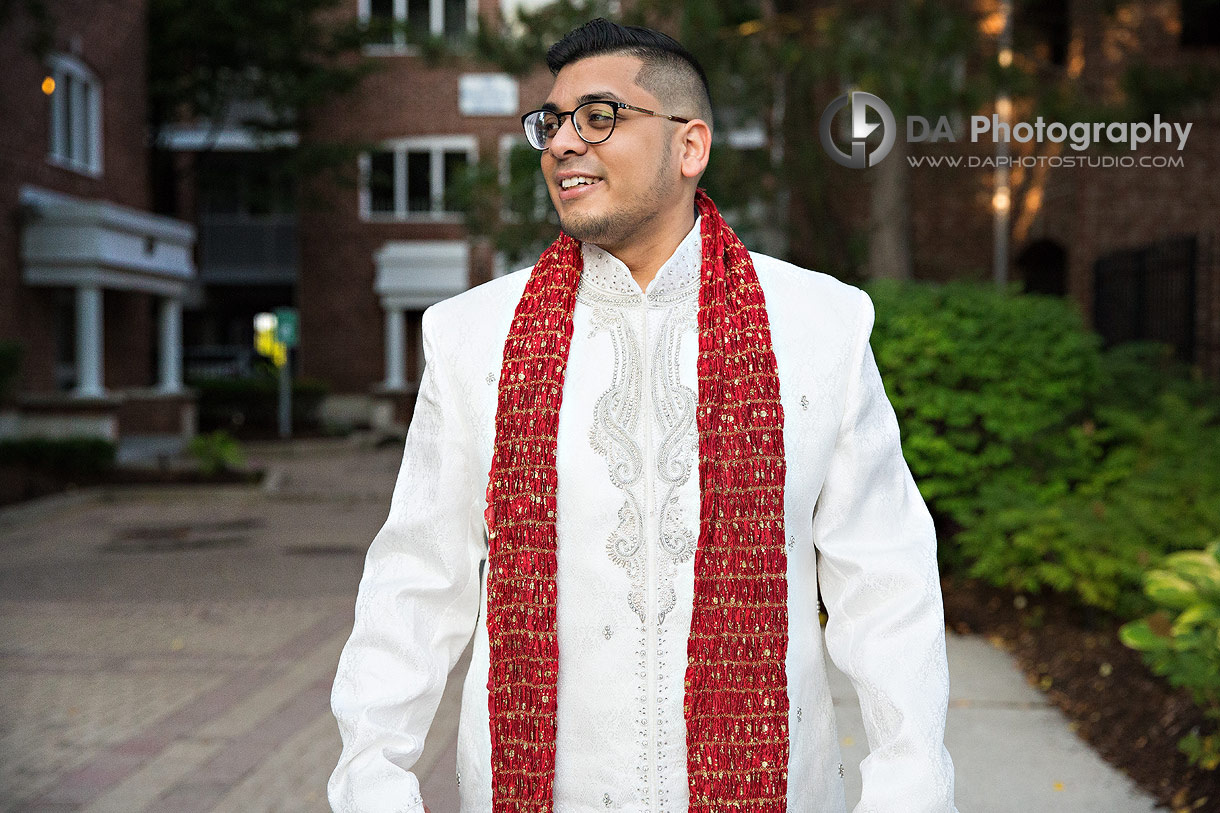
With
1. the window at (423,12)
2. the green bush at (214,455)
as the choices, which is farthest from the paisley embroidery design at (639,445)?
the window at (423,12)

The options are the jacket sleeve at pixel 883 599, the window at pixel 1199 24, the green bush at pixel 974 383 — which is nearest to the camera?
the jacket sleeve at pixel 883 599

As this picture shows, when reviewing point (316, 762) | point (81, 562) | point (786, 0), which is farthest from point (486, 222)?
point (316, 762)

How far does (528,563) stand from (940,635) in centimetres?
71

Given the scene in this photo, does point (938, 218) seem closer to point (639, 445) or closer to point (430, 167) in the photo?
point (430, 167)

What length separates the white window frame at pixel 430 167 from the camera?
28984 mm

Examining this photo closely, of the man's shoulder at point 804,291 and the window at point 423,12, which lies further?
the window at point 423,12

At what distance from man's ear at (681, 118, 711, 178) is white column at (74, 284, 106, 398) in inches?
737

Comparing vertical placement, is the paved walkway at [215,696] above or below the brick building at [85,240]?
below

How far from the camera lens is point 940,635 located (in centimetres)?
208

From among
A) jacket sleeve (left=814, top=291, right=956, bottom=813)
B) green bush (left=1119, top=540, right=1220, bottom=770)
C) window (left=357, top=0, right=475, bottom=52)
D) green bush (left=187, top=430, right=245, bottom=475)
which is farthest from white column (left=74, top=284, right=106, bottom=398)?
jacket sleeve (left=814, top=291, right=956, bottom=813)

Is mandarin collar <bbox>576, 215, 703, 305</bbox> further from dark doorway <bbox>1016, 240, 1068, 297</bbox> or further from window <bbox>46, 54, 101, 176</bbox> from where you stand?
window <bbox>46, 54, 101, 176</bbox>

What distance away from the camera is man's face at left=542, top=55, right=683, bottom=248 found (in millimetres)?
2135

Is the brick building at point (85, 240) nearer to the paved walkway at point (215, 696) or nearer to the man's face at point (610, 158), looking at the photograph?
the paved walkway at point (215, 696)

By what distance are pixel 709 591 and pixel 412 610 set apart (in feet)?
1.71
